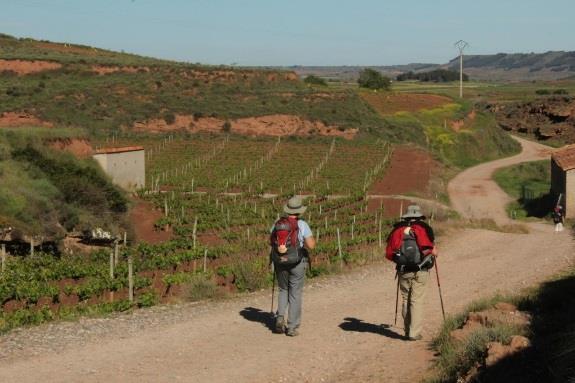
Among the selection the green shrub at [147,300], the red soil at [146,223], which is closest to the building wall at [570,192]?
the red soil at [146,223]

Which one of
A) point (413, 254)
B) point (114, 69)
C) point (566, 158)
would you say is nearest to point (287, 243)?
point (413, 254)

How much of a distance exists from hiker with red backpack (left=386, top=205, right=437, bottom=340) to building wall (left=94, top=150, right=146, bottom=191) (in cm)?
2645

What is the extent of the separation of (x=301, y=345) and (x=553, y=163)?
33.8 meters

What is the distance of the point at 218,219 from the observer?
28.2m

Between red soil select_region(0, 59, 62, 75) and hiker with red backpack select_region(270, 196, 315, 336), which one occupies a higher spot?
red soil select_region(0, 59, 62, 75)

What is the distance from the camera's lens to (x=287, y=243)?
10.1 metres

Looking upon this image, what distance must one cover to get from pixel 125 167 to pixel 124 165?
11 cm

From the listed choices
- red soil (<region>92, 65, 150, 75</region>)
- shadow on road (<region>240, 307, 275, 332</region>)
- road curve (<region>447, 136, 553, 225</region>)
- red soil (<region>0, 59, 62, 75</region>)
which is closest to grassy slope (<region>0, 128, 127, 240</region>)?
shadow on road (<region>240, 307, 275, 332</region>)

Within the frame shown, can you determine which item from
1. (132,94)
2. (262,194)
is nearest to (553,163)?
(262,194)

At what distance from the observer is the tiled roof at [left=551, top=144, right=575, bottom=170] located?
35.2m

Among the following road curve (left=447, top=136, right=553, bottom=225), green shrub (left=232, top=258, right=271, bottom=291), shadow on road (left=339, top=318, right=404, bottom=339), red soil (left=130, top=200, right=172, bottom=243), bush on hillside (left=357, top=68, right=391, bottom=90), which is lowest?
road curve (left=447, top=136, right=553, bottom=225)

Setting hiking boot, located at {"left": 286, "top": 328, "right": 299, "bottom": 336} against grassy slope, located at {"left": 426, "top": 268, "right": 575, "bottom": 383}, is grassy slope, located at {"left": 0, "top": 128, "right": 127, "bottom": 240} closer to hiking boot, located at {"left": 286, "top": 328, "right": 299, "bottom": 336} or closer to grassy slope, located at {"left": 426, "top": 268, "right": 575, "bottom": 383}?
hiking boot, located at {"left": 286, "top": 328, "right": 299, "bottom": 336}

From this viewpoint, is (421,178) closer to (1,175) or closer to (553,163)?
(553,163)

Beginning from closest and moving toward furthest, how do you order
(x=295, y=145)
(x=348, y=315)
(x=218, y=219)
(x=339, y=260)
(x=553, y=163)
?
(x=348, y=315) → (x=339, y=260) → (x=218, y=219) → (x=553, y=163) → (x=295, y=145)
